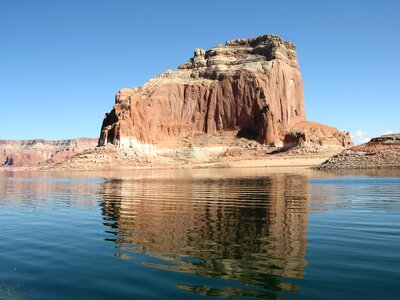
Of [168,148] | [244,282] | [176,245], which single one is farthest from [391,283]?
[168,148]

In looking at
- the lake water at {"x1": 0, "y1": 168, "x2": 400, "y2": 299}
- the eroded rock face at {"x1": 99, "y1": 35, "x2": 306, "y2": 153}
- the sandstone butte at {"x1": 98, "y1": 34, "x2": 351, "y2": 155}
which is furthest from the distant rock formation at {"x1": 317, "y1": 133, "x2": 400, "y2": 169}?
the eroded rock face at {"x1": 99, "y1": 35, "x2": 306, "y2": 153}

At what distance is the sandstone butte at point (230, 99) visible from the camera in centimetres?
12462

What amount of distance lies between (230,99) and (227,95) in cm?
177

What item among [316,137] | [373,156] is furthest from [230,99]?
[373,156]

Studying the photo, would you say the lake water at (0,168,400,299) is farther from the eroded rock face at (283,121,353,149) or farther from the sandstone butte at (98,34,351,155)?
the sandstone butte at (98,34,351,155)

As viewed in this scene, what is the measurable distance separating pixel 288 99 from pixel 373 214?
131555mm

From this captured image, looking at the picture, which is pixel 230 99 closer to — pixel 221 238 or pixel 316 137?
pixel 316 137

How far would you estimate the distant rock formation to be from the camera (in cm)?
6281

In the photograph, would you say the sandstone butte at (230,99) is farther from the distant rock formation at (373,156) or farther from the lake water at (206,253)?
the lake water at (206,253)

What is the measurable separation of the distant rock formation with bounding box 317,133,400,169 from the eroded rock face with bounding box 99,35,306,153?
172 feet

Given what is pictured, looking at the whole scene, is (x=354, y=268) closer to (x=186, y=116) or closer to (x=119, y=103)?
(x=119, y=103)

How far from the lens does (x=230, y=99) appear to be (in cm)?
13900

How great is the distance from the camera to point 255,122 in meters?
132

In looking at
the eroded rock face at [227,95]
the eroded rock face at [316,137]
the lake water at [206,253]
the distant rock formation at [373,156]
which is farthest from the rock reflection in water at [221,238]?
the eroded rock face at [227,95]
